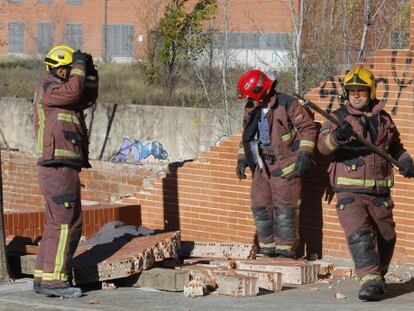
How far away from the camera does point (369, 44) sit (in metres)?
20.2

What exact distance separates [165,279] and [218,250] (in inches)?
55.5

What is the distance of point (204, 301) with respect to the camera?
8.26 metres

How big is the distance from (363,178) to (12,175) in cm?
873

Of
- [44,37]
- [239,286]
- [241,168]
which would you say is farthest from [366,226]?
[44,37]

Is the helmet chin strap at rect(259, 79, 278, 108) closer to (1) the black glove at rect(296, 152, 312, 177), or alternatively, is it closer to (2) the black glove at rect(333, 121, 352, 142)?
(1) the black glove at rect(296, 152, 312, 177)

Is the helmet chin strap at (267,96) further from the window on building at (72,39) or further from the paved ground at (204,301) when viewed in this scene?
the window on building at (72,39)

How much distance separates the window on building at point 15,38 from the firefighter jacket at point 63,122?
29.8 meters

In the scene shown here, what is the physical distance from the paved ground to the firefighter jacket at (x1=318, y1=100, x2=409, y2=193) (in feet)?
2.83

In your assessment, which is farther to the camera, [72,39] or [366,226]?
[72,39]

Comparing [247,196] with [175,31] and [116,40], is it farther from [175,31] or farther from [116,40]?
[116,40]

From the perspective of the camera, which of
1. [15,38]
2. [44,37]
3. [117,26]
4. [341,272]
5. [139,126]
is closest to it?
[341,272]

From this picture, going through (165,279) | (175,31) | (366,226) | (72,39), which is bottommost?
(165,279)

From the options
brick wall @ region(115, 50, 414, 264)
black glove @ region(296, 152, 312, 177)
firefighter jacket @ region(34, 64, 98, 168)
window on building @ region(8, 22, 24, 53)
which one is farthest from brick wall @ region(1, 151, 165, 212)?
window on building @ region(8, 22, 24, 53)

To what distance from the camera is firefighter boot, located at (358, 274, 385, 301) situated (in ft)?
26.5
